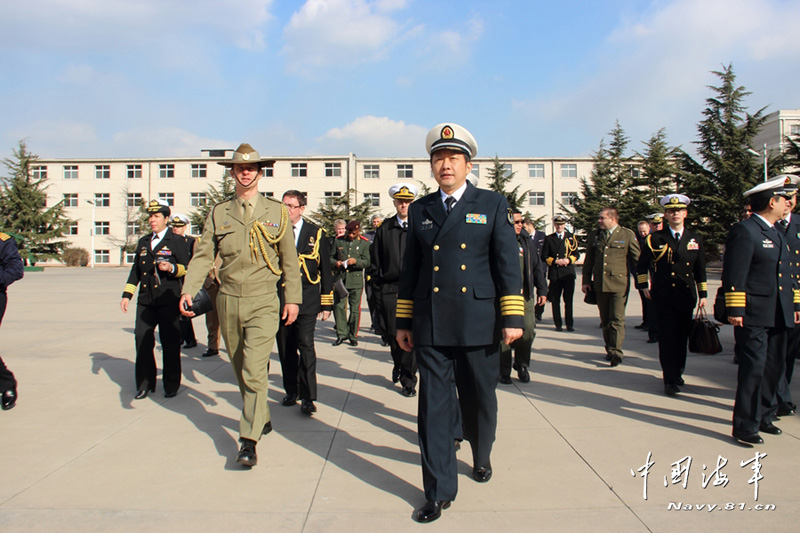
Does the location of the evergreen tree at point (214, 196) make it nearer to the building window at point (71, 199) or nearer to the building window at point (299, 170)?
the building window at point (299, 170)

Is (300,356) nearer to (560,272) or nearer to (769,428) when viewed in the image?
(769,428)

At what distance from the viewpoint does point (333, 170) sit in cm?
5719

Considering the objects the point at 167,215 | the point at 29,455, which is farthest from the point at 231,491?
the point at 167,215

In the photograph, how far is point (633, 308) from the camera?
1377 centimetres

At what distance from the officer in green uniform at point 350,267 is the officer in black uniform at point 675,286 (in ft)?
15.3

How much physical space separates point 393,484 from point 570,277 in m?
7.93

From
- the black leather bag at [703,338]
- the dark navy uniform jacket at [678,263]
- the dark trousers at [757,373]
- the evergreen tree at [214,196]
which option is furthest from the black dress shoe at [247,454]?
the evergreen tree at [214,196]

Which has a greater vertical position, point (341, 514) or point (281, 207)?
point (281, 207)

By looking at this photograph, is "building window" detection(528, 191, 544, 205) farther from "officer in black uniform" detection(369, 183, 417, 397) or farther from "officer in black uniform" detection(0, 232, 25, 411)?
"officer in black uniform" detection(0, 232, 25, 411)

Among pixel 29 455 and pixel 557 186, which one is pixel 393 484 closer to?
pixel 29 455

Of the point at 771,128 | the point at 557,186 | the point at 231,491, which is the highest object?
the point at 771,128

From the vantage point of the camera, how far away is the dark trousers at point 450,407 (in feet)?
10.3

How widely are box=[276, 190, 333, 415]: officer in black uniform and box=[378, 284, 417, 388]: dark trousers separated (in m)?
0.79

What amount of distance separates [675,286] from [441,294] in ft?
12.2
